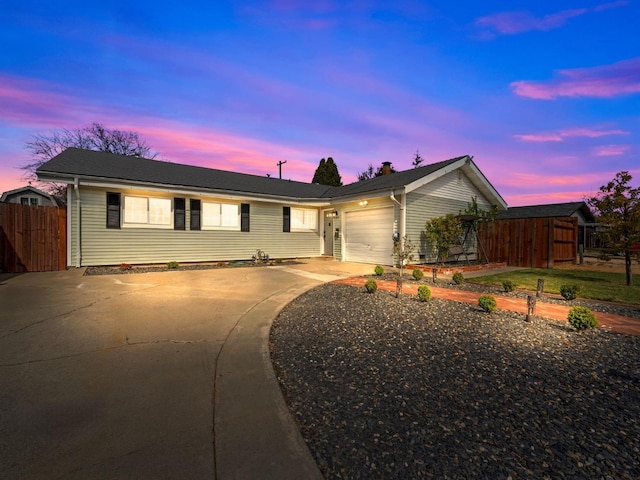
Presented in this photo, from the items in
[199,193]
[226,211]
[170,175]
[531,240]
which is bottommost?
[531,240]

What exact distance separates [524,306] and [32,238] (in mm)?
15104

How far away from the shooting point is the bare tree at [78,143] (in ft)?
79.9

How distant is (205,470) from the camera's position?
171cm

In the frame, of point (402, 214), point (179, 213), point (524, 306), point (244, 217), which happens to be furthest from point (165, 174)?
point (524, 306)

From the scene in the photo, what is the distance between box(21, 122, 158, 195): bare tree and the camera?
24.3 m

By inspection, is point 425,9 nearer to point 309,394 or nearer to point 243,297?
point 243,297

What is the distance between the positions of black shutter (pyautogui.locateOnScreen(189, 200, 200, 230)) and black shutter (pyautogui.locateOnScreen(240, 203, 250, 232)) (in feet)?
6.77

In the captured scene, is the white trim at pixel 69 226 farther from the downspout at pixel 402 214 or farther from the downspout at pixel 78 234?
the downspout at pixel 402 214

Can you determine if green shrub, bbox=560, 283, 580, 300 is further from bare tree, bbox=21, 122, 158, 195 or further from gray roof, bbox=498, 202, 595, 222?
bare tree, bbox=21, 122, 158, 195

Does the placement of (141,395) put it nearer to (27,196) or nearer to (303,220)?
(303,220)

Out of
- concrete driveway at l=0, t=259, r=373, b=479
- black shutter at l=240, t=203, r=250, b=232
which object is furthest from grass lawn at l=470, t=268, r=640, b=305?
black shutter at l=240, t=203, r=250, b=232

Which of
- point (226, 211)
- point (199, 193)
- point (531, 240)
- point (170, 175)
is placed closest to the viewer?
point (199, 193)

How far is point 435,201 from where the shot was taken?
14.1m

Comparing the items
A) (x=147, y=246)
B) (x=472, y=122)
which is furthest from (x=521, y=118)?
(x=147, y=246)
